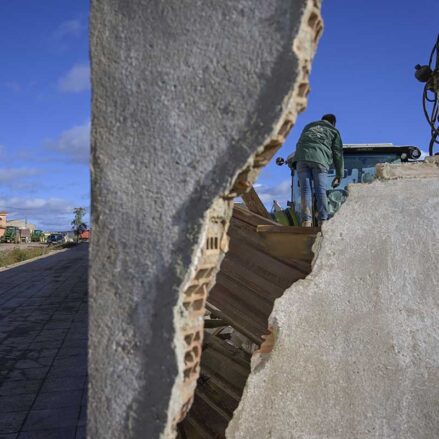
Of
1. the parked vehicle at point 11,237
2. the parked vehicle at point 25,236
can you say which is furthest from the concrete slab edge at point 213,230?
the parked vehicle at point 25,236

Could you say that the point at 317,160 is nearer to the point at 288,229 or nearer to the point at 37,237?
the point at 288,229

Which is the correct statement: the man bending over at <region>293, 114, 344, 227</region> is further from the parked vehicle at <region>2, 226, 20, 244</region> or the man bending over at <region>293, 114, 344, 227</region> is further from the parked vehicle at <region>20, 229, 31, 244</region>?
the parked vehicle at <region>20, 229, 31, 244</region>

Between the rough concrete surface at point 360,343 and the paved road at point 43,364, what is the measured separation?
238 cm

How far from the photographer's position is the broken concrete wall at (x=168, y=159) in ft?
6.28

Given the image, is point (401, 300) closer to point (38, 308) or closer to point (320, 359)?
point (320, 359)

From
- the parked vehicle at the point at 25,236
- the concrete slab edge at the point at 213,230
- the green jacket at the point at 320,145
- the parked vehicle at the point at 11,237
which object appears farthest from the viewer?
the parked vehicle at the point at 25,236

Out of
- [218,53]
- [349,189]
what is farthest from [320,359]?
[218,53]

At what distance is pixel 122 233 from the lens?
2051 mm

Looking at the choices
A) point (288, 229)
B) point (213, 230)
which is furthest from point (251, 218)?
point (213, 230)

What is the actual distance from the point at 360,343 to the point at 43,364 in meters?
4.94

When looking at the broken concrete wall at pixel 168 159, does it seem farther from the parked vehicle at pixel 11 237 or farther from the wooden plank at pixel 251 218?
the parked vehicle at pixel 11 237

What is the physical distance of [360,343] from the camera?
2867mm

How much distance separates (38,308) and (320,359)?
910 centimetres

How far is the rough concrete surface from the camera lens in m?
2.72
